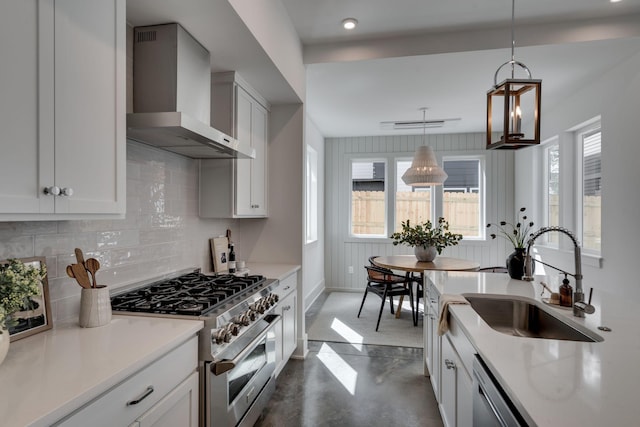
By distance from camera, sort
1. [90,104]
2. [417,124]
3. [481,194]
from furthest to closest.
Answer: [481,194], [417,124], [90,104]

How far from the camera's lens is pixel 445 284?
2184 millimetres

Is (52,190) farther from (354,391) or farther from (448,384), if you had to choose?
(354,391)

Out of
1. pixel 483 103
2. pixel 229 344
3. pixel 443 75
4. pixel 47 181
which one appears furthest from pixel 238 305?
pixel 483 103

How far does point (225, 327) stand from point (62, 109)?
1.08 meters

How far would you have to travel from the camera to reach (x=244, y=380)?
186 centimetres

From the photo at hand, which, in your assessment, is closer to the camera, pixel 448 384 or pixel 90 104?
pixel 90 104

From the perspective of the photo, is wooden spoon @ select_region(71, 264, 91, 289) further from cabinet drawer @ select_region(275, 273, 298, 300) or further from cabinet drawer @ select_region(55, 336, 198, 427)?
cabinet drawer @ select_region(275, 273, 298, 300)

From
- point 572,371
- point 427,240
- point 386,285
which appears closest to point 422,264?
point 427,240

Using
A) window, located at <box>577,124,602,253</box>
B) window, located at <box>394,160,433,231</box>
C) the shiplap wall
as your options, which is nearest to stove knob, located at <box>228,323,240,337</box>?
window, located at <box>577,124,602,253</box>

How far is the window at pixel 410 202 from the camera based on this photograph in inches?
227

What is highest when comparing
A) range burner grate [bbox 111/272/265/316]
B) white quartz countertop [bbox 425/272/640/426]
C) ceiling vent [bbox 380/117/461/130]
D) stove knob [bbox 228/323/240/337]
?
ceiling vent [bbox 380/117/461/130]

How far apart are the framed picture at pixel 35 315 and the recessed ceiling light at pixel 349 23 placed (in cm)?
254

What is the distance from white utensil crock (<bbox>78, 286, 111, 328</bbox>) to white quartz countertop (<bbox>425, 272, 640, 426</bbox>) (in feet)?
4.78

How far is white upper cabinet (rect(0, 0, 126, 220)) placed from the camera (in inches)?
38.2
